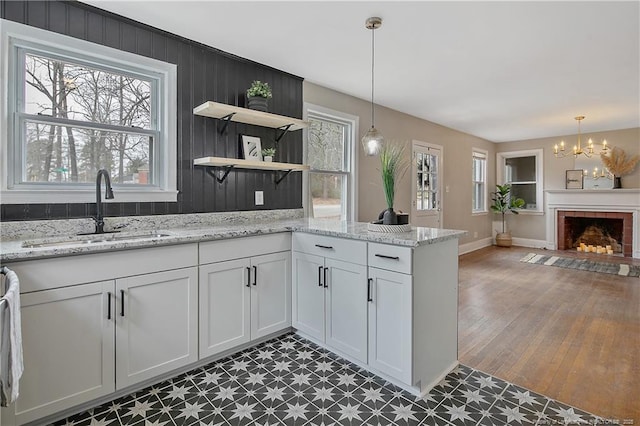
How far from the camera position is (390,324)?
2.02 metres

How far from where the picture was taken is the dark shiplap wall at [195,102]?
215 cm

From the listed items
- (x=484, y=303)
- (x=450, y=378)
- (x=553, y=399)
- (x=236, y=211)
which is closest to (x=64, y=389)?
(x=236, y=211)

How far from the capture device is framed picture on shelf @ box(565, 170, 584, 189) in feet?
22.5

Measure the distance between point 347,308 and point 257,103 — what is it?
1876mm

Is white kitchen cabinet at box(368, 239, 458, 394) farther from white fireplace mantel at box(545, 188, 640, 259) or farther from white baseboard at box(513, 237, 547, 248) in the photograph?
white baseboard at box(513, 237, 547, 248)

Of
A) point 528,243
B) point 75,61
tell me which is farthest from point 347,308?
point 528,243

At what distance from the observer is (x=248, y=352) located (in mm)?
2500

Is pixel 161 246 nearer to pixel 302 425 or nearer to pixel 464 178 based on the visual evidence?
pixel 302 425

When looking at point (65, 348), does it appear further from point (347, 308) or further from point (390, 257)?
point (390, 257)

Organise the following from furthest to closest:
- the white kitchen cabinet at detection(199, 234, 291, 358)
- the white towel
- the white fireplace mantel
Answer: the white fireplace mantel
the white kitchen cabinet at detection(199, 234, 291, 358)
the white towel

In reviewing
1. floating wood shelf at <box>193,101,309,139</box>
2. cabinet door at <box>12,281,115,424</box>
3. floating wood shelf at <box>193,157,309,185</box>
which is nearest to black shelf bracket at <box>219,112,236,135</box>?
floating wood shelf at <box>193,101,309,139</box>

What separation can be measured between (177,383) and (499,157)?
8.08m

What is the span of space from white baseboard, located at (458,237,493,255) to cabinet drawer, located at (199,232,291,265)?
470 centimetres

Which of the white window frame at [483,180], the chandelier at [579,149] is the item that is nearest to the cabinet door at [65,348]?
the chandelier at [579,149]
